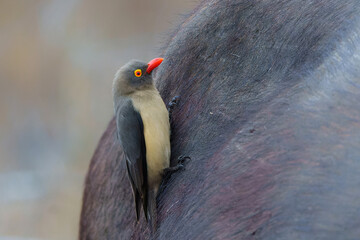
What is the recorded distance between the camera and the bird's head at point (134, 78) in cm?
251

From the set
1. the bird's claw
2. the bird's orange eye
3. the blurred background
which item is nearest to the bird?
the bird's orange eye

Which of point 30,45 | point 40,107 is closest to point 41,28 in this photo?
point 30,45

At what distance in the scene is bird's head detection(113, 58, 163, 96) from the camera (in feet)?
8.25

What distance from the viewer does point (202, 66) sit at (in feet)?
7.23

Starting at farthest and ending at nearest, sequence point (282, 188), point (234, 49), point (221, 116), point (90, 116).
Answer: point (90, 116) → point (234, 49) → point (221, 116) → point (282, 188)

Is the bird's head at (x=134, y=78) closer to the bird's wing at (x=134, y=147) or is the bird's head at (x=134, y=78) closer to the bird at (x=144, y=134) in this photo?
the bird at (x=144, y=134)

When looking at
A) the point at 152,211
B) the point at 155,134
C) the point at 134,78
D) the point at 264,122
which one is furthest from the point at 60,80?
the point at 264,122

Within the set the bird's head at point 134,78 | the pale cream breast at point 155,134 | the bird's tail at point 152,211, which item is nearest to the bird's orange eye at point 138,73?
the bird's head at point 134,78

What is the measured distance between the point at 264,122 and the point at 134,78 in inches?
38.4

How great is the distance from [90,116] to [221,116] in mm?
7921

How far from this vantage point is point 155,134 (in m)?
2.29

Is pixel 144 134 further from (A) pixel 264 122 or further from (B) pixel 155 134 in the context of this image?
(A) pixel 264 122

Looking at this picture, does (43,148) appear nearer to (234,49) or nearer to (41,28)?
(41,28)

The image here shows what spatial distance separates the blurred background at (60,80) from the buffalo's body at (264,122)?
281 inches
